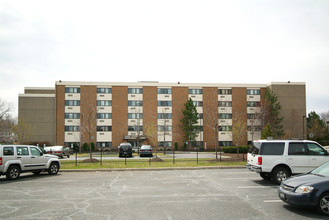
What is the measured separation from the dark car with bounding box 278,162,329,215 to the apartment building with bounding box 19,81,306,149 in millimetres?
48114

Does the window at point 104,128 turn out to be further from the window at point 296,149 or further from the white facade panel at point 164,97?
the window at point 296,149

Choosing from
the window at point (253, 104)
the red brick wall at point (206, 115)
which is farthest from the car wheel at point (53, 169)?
the window at point (253, 104)

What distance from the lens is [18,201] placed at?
32.4 ft

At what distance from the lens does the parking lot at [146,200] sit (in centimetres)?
793

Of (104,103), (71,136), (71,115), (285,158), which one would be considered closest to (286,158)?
(285,158)

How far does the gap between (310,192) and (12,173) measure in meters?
14.0

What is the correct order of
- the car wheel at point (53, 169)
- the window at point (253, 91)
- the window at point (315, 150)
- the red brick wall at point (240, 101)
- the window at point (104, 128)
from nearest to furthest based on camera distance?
the window at point (315, 150)
the car wheel at point (53, 169)
the window at point (104, 128)
the red brick wall at point (240, 101)
the window at point (253, 91)

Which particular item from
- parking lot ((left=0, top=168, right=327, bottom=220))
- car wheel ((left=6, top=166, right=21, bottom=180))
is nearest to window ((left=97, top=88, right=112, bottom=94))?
car wheel ((left=6, top=166, right=21, bottom=180))

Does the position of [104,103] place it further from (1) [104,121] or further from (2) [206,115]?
(2) [206,115]

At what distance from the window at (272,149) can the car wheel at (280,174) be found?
72 centimetres

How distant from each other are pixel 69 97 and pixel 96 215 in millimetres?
53927

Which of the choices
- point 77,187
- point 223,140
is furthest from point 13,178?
point 223,140

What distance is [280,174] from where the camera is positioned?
13039 millimetres

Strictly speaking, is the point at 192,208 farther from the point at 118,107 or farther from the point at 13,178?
the point at 118,107
